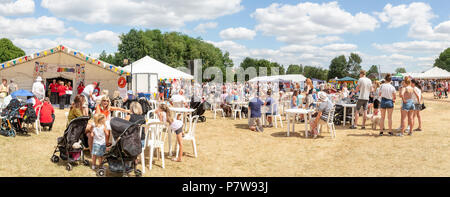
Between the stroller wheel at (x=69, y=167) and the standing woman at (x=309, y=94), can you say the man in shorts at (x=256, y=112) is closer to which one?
the standing woman at (x=309, y=94)

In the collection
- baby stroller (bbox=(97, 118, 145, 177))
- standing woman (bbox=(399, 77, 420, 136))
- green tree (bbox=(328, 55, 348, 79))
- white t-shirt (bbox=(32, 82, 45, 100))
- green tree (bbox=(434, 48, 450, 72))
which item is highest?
green tree (bbox=(434, 48, 450, 72))

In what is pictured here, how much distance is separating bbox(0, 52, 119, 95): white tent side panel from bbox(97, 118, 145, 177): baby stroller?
33.8 ft

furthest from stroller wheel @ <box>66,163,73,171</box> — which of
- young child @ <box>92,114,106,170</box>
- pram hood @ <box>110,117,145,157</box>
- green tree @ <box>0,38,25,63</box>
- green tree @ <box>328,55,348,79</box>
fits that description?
green tree @ <box>328,55,348,79</box>

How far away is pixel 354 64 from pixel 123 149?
238 feet

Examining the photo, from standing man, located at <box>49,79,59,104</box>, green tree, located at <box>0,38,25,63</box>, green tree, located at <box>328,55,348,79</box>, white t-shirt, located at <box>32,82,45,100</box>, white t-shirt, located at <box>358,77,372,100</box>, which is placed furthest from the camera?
green tree, located at <box>328,55,348,79</box>

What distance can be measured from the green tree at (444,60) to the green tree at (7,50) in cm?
10429

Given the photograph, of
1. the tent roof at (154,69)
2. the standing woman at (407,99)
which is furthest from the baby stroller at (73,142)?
the tent roof at (154,69)

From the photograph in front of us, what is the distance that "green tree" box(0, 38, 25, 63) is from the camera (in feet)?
169

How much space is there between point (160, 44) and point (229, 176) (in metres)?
49.2

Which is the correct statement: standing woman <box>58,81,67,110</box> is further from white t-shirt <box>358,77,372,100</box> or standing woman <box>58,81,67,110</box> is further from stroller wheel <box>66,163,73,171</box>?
white t-shirt <box>358,77,372,100</box>

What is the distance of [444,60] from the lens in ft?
286

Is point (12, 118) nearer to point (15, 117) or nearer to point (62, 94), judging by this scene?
point (15, 117)
